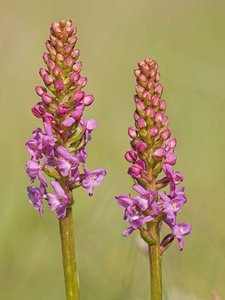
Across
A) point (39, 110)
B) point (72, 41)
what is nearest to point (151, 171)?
point (39, 110)

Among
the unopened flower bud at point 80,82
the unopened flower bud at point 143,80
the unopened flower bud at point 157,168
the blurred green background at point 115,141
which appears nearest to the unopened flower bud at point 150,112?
the unopened flower bud at point 143,80

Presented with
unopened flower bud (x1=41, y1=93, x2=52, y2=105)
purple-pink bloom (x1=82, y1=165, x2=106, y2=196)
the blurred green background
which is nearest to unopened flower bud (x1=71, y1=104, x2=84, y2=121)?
unopened flower bud (x1=41, y1=93, x2=52, y2=105)

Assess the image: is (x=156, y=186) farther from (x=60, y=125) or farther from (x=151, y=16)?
(x=151, y=16)

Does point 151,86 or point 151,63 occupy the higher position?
point 151,63

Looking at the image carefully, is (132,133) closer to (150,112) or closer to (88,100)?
(150,112)

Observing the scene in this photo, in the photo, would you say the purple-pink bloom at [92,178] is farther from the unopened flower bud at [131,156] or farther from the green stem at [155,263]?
the green stem at [155,263]

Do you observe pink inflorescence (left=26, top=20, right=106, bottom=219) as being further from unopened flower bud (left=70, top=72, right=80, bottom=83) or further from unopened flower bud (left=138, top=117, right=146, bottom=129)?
unopened flower bud (left=138, top=117, right=146, bottom=129)

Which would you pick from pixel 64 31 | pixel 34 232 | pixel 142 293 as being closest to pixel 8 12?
pixel 34 232
